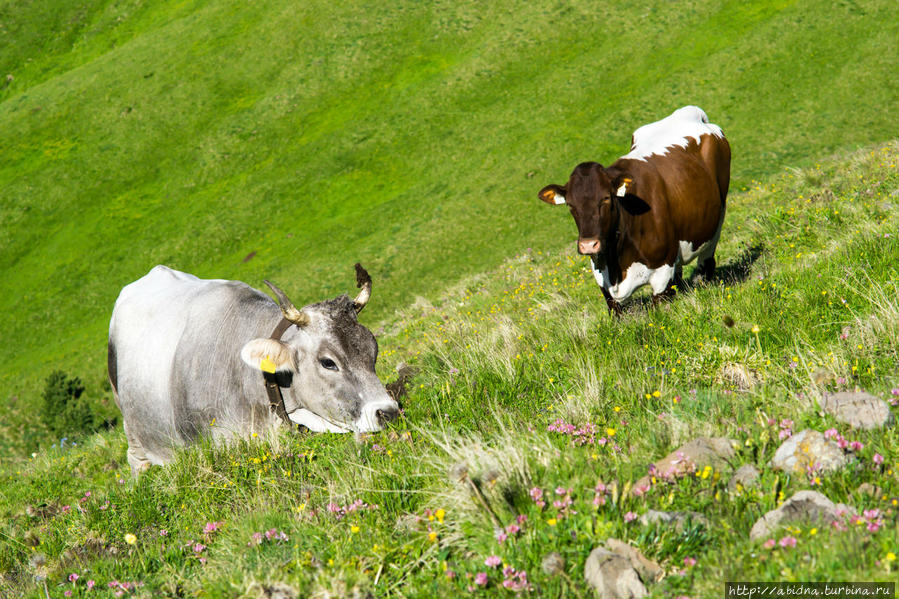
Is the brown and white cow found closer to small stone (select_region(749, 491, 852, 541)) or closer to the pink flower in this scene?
small stone (select_region(749, 491, 852, 541))

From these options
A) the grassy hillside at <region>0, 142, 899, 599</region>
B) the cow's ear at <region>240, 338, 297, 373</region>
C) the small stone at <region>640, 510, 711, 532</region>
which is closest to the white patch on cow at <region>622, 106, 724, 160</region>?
the grassy hillside at <region>0, 142, 899, 599</region>

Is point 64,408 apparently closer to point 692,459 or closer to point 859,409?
point 692,459

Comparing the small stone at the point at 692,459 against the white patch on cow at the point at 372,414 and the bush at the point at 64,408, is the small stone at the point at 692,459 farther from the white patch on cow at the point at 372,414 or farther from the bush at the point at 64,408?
the bush at the point at 64,408

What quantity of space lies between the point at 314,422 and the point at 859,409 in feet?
15.8

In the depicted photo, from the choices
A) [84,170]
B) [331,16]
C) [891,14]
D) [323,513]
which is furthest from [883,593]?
[331,16]

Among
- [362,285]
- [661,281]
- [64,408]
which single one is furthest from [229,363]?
[64,408]

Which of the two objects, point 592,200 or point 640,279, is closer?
point 592,200

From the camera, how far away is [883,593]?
2.85 metres

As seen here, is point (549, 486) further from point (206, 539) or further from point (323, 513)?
point (206, 539)

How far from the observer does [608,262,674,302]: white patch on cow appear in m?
9.34

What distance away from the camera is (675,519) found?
3.64 meters

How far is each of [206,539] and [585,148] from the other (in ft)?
106

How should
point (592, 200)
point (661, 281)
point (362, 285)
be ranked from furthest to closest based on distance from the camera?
1. point (661, 281)
2. point (592, 200)
3. point (362, 285)

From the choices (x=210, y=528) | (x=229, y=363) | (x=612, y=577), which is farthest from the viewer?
(x=229, y=363)
